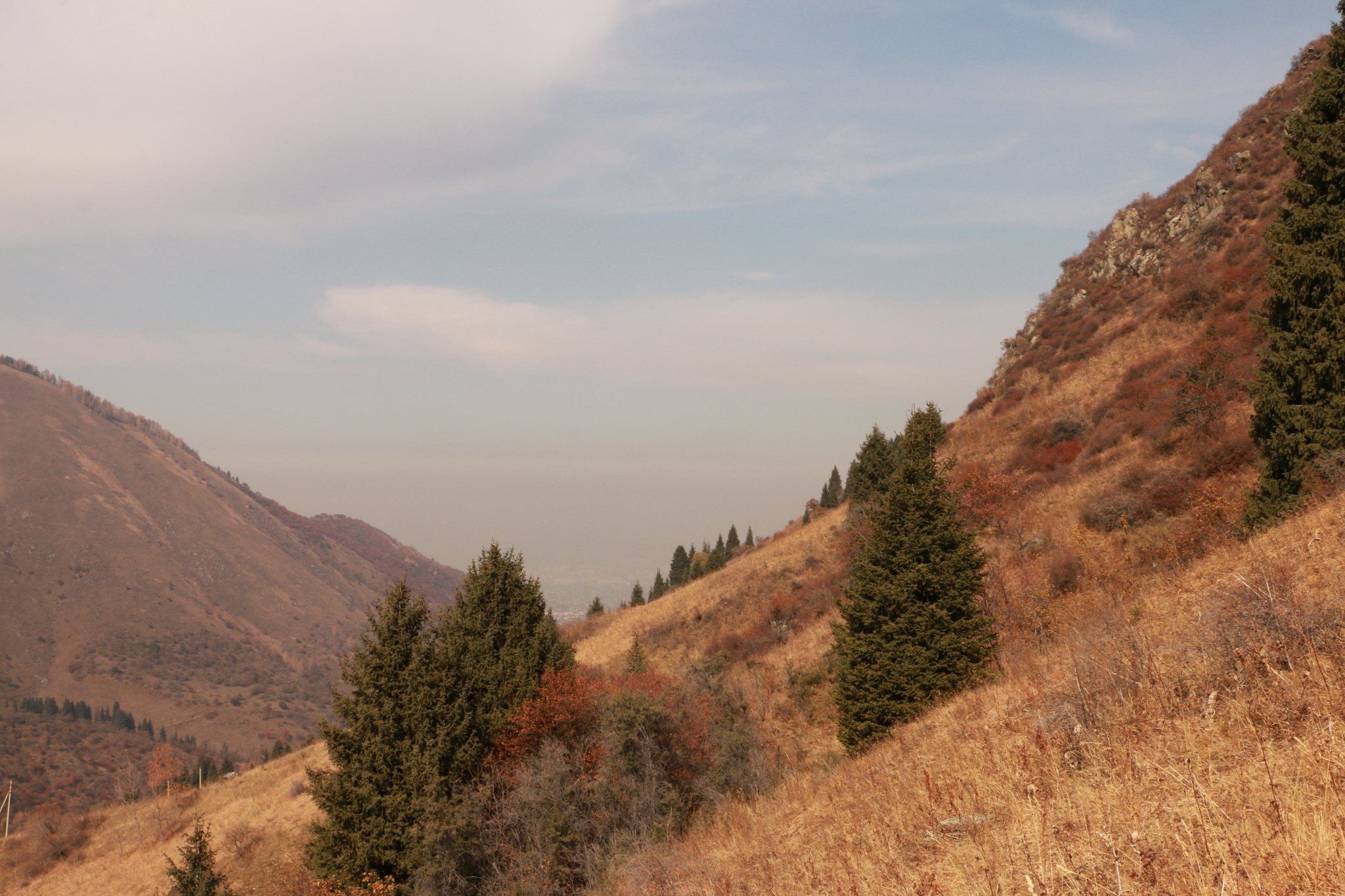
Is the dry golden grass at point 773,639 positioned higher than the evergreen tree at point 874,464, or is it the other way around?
the evergreen tree at point 874,464

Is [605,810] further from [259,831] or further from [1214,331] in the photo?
[1214,331]

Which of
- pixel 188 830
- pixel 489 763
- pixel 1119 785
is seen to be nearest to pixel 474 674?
pixel 489 763

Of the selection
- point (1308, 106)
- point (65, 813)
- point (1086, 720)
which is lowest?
point (65, 813)

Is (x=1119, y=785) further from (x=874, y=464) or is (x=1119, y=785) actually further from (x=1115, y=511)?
(x=874, y=464)

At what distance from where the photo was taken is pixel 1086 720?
7555 mm

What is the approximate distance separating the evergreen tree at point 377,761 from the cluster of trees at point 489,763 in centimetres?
4

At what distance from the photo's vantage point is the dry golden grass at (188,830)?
111ft

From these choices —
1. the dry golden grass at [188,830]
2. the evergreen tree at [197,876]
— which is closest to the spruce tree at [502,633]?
the evergreen tree at [197,876]

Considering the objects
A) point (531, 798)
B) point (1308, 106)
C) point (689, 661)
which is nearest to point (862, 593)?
point (531, 798)

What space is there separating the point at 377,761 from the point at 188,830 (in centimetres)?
3231

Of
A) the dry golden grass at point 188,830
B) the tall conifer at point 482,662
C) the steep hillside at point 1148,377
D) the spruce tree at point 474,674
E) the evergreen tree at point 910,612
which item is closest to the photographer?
the evergreen tree at point 910,612

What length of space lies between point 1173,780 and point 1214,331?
125ft

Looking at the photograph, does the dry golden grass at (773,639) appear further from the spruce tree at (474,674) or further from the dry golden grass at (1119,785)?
the spruce tree at (474,674)

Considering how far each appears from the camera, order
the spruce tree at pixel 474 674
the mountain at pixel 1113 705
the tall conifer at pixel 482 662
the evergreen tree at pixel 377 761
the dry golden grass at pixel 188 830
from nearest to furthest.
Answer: the mountain at pixel 1113 705
the evergreen tree at pixel 377 761
the spruce tree at pixel 474 674
the tall conifer at pixel 482 662
the dry golden grass at pixel 188 830
